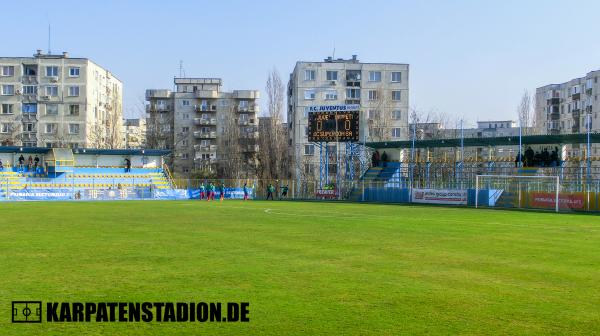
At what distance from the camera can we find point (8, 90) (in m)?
97.1

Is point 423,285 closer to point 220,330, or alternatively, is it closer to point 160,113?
point 220,330

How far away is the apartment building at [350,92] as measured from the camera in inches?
3935

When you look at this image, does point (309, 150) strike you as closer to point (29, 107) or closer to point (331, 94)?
point (331, 94)

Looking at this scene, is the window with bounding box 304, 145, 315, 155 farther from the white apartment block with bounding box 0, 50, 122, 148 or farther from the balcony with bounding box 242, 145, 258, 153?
the white apartment block with bounding box 0, 50, 122, 148

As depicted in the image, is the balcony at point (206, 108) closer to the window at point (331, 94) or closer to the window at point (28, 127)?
the window at point (331, 94)

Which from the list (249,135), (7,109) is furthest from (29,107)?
(249,135)

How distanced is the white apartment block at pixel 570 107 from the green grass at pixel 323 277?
3514 inches

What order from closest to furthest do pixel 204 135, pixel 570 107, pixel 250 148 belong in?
pixel 250 148 → pixel 570 107 → pixel 204 135

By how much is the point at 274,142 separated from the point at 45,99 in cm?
3454

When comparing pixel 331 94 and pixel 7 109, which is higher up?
pixel 331 94

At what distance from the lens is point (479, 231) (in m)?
26.5

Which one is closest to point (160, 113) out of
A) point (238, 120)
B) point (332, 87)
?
point (238, 120)

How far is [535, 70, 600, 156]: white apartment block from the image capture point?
107 meters

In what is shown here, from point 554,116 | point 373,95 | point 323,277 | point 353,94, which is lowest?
point 323,277
